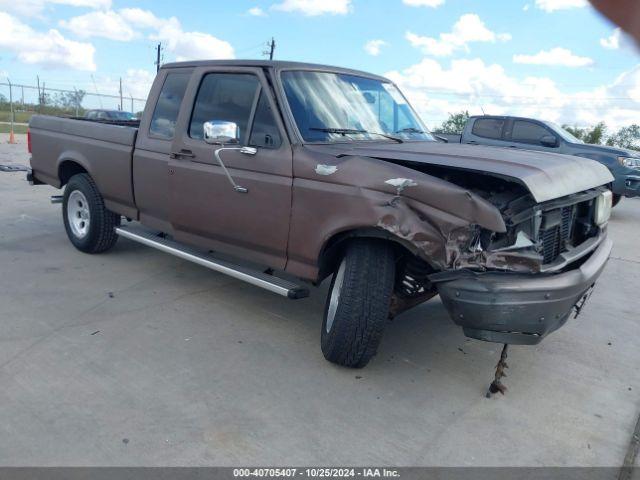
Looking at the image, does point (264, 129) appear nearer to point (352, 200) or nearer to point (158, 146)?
point (352, 200)

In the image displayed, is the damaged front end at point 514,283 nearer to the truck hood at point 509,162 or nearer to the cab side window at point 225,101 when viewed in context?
the truck hood at point 509,162

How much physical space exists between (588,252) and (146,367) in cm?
301

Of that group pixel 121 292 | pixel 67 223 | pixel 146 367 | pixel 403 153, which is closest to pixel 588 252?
pixel 403 153

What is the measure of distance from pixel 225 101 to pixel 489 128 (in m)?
8.40

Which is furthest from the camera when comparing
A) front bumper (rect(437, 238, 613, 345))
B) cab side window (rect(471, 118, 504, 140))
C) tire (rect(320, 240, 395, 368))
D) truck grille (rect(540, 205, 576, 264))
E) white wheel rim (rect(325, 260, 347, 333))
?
cab side window (rect(471, 118, 504, 140))

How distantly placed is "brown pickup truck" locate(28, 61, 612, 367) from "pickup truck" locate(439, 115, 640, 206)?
633 centimetres

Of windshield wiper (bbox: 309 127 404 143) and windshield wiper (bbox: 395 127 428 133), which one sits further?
windshield wiper (bbox: 395 127 428 133)

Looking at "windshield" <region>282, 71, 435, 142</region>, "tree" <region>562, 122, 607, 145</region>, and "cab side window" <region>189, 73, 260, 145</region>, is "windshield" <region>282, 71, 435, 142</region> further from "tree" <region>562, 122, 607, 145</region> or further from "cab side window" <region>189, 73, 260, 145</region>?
"tree" <region>562, 122, 607, 145</region>

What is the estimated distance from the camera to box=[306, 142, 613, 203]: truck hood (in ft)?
9.95

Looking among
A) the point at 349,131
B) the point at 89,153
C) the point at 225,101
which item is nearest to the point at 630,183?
the point at 349,131

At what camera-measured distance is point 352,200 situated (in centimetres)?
346

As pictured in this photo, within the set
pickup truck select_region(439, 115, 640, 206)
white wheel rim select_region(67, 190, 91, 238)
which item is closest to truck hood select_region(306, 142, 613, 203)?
white wheel rim select_region(67, 190, 91, 238)

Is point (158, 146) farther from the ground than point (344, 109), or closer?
closer

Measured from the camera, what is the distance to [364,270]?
3.47m
